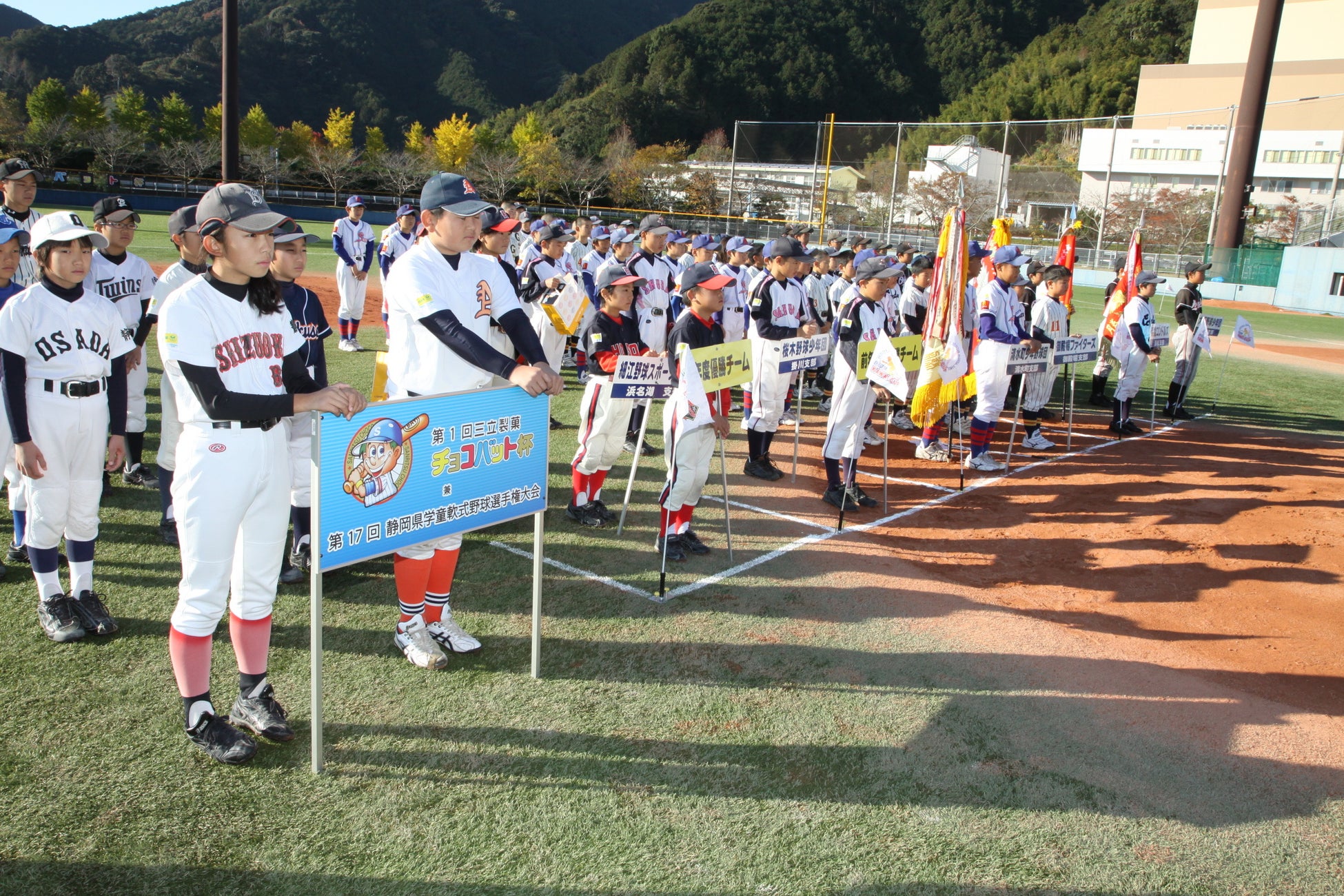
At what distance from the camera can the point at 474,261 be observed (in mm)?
4801

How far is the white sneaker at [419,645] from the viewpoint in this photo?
4680 mm

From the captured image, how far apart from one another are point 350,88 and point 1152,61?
81935 mm

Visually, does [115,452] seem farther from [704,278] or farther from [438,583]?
[704,278]

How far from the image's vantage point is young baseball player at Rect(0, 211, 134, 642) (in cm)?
449

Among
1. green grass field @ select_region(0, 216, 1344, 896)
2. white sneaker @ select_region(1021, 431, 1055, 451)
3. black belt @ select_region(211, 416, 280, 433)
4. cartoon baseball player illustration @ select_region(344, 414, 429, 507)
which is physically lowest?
green grass field @ select_region(0, 216, 1344, 896)

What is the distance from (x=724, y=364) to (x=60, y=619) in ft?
15.1

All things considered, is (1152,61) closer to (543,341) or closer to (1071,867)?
(543,341)

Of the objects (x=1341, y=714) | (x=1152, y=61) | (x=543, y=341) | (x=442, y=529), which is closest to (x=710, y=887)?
(x=442, y=529)

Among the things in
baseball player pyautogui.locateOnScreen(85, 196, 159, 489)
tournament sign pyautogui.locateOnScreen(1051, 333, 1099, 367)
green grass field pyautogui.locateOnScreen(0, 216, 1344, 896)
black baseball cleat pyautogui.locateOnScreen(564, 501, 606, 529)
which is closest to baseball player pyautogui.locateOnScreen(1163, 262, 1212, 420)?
tournament sign pyautogui.locateOnScreen(1051, 333, 1099, 367)

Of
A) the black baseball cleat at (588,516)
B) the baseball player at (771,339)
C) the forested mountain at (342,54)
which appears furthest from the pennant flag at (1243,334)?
the forested mountain at (342,54)

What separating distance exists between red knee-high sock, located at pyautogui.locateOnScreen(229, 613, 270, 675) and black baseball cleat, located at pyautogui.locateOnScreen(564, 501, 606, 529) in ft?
10.9

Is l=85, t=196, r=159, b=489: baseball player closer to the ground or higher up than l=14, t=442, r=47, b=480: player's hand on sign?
higher up

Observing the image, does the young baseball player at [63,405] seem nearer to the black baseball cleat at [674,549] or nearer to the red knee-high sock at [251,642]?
the red knee-high sock at [251,642]

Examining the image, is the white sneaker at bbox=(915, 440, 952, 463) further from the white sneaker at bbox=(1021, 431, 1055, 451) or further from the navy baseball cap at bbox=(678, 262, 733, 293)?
the navy baseball cap at bbox=(678, 262, 733, 293)
